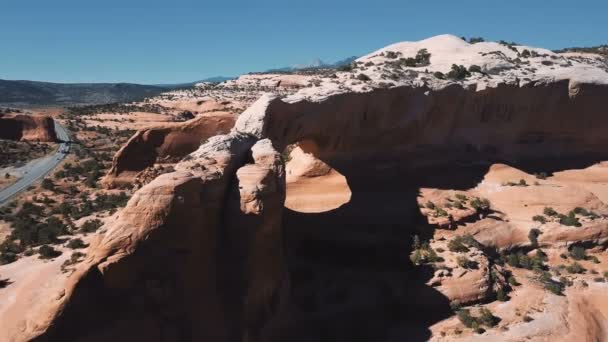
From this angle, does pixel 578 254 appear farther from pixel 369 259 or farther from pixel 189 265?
pixel 189 265

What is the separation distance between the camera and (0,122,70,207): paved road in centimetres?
3344

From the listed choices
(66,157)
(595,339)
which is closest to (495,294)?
(595,339)

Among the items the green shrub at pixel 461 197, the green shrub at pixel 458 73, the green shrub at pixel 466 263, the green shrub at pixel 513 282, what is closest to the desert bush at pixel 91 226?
the green shrub at pixel 466 263

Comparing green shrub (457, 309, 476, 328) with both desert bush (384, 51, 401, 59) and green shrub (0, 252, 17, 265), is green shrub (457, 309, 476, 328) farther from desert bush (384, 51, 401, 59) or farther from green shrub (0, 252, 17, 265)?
desert bush (384, 51, 401, 59)

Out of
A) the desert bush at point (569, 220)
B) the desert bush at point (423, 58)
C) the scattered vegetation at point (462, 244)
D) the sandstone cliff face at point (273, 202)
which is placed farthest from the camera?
the desert bush at point (423, 58)

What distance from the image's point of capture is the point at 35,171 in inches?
1585

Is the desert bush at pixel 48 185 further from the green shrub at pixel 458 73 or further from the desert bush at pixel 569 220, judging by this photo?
the desert bush at pixel 569 220

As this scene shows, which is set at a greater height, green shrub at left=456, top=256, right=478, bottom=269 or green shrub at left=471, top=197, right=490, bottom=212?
green shrub at left=471, top=197, right=490, bottom=212

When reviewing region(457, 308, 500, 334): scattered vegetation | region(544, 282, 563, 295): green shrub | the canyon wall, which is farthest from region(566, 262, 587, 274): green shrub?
the canyon wall

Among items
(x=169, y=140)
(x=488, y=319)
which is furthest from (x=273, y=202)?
(x=169, y=140)

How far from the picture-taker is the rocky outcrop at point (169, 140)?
79.0ft

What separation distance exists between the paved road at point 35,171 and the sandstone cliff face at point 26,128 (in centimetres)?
172

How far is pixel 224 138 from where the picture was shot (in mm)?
15094

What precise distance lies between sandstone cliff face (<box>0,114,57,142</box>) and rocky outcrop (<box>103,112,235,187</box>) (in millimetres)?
30967
